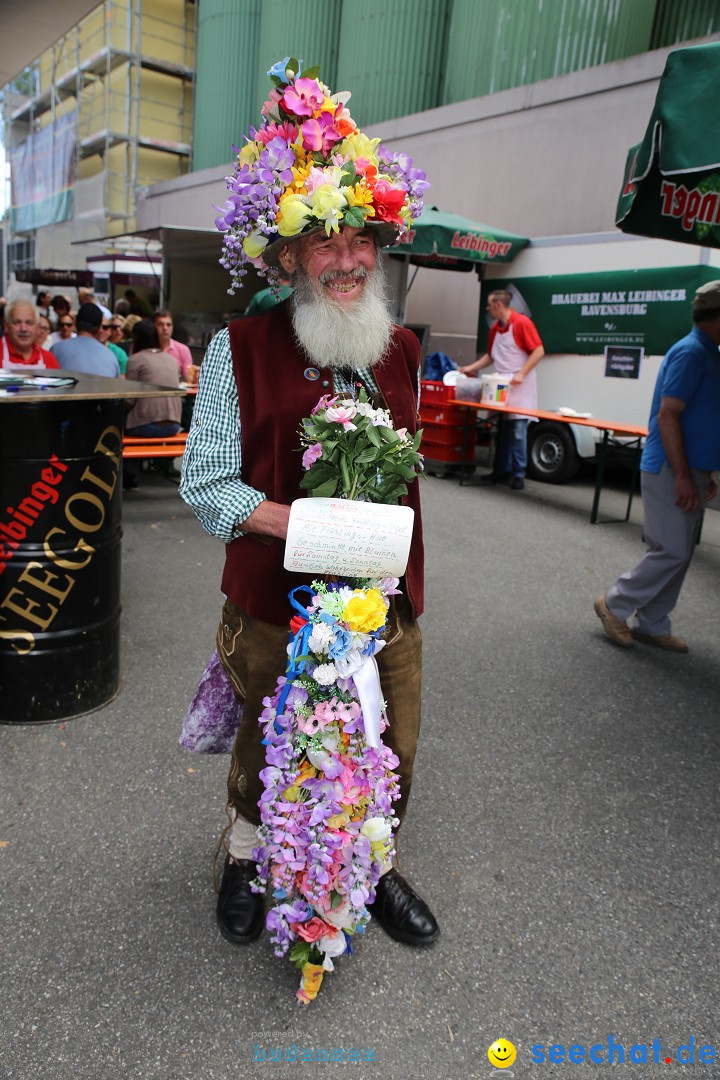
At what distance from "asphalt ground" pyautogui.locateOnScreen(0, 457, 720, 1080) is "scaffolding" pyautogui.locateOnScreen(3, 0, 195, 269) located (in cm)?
2528

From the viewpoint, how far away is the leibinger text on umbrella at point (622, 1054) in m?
1.96

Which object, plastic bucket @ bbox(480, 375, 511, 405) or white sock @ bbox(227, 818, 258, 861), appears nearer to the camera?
white sock @ bbox(227, 818, 258, 861)

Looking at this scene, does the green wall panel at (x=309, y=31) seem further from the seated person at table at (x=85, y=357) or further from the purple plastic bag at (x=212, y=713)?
the purple plastic bag at (x=212, y=713)

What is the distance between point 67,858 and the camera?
102 inches

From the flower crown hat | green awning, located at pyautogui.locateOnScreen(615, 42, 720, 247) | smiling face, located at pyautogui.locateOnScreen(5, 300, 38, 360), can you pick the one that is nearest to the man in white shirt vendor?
smiling face, located at pyautogui.locateOnScreen(5, 300, 38, 360)

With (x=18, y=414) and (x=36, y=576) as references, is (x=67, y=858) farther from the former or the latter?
(x=18, y=414)

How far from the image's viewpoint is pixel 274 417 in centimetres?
194

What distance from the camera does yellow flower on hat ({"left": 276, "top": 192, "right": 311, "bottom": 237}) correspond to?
1819 millimetres

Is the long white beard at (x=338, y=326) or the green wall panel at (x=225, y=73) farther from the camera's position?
the green wall panel at (x=225, y=73)

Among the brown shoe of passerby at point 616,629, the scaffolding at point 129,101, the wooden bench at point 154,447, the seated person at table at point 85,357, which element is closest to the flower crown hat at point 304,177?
the brown shoe of passerby at point 616,629

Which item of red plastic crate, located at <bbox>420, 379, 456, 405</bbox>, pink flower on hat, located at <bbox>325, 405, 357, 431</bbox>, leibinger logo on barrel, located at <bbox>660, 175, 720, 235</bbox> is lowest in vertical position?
red plastic crate, located at <bbox>420, 379, 456, 405</bbox>

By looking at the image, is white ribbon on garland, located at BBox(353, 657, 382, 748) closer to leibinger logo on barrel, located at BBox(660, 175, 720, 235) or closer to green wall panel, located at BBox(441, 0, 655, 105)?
leibinger logo on barrel, located at BBox(660, 175, 720, 235)

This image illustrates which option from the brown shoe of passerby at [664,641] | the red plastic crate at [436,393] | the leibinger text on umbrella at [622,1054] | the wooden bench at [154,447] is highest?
the red plastic crate at [436,393]

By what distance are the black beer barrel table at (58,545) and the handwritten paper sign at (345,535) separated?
1.70 m
